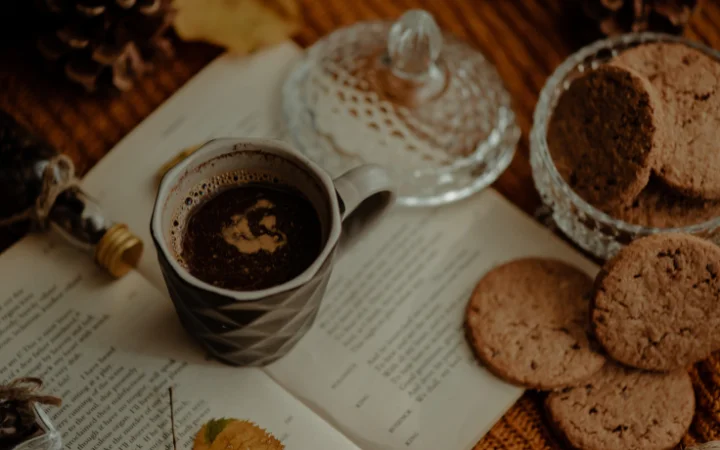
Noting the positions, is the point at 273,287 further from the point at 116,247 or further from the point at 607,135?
the point at 607,135

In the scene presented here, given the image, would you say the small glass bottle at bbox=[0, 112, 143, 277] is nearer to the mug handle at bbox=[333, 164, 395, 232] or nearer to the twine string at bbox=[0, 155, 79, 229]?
the twine string at bbox=[0, 155, 79, 229]

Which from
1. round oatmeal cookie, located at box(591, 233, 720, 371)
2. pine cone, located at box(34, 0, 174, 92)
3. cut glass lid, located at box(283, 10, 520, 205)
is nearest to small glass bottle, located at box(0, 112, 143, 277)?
pine cone, located at box(34, 0, 174, 92)

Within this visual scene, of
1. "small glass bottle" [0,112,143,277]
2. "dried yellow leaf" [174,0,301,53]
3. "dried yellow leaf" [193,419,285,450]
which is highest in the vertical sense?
"dried yellow leaf" [174,0,301,53]

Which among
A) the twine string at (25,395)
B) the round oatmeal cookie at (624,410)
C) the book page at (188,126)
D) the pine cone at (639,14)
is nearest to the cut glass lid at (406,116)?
the book page at (188,126)

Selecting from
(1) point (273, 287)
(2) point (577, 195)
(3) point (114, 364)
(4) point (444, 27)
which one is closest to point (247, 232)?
(1) point (273, 287)

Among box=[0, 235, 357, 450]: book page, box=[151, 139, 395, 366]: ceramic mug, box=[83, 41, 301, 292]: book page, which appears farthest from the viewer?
box=[83, 41, 301, 292]: book page

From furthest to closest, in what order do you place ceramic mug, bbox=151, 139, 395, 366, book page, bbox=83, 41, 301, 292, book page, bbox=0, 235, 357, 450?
book page, bbox=83, 41, 301, 292 → book page, bbox=0, 235, 357, 450 → ceramic mug, bbox=151, 139, 395, 366

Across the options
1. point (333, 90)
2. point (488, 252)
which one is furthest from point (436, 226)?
point (333, 90)
